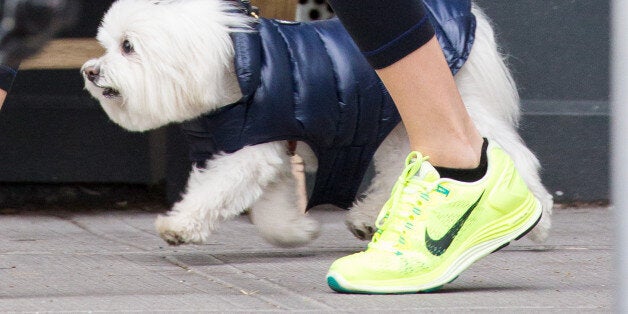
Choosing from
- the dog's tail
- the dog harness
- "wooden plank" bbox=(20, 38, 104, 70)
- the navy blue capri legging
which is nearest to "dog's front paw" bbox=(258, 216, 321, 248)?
the dog harness

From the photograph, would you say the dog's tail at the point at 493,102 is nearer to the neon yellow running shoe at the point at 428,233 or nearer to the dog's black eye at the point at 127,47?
the neon yellow running shoe at the point at 428,233

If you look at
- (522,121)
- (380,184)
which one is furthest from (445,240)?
(522,121)

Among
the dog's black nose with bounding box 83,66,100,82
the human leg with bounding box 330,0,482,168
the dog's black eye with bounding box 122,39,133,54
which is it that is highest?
the human leg with bounding box 330,0,482,168

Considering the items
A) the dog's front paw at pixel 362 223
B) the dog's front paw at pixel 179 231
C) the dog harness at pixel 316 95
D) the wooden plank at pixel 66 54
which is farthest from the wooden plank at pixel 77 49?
the dog's front paw at pixel 179 231

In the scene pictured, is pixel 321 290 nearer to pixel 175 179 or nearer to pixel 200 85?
pixel 200 85

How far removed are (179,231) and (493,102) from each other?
1009 millimetres

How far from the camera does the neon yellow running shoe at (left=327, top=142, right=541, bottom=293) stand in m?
2.42

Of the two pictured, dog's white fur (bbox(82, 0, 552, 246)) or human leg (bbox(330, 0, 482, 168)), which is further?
dog's white fur (bbox(82, 0, 552, 246))

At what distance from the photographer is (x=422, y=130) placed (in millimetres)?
2451

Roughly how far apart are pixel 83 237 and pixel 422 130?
5.47 feet

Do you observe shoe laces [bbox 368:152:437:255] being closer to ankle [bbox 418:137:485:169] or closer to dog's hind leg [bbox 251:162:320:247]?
ankle [bbox 418:137:485:169]

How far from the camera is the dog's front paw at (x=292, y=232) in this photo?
133 inches

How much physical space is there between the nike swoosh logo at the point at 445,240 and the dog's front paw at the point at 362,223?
1.10m

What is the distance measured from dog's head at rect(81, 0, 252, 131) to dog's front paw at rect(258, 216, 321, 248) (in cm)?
44
